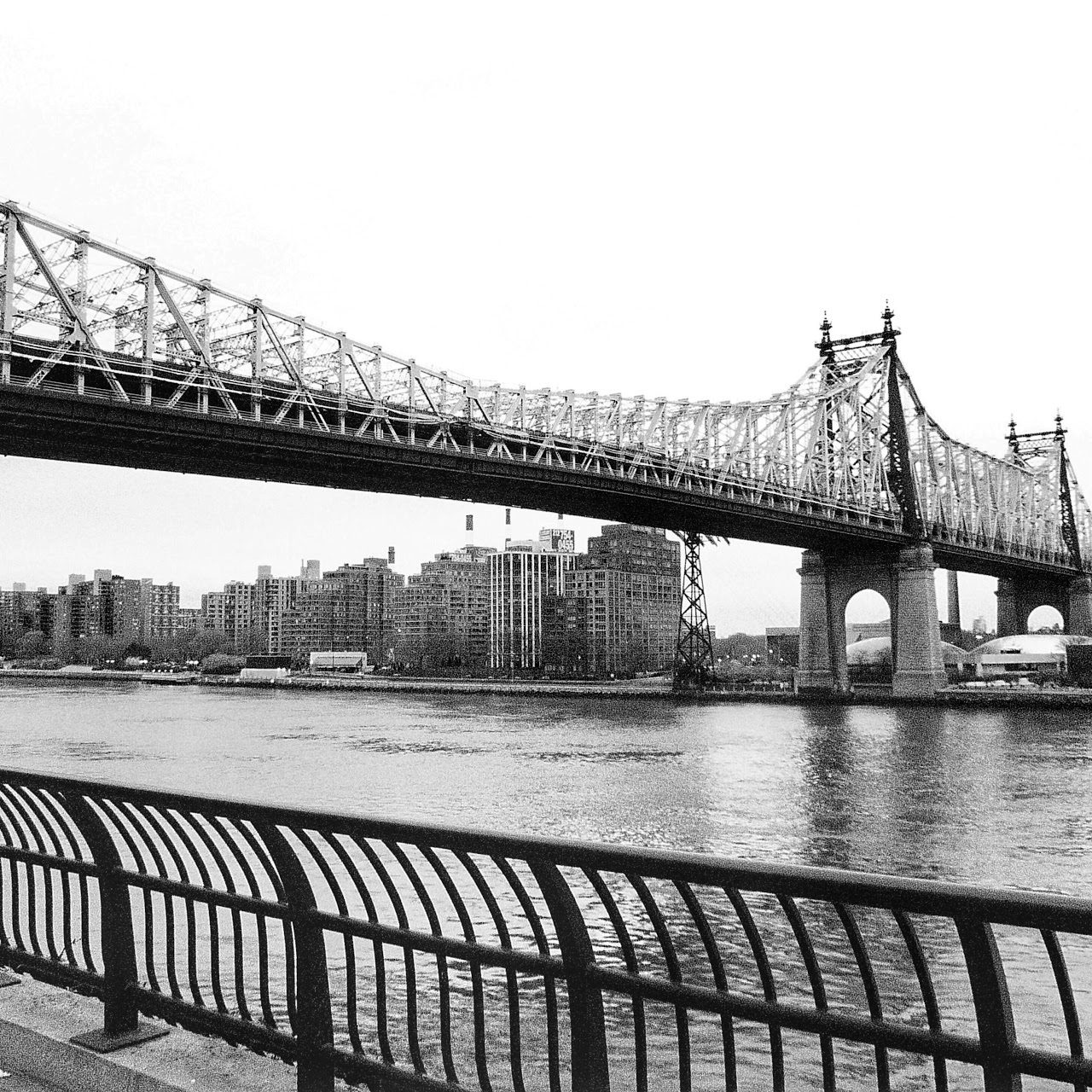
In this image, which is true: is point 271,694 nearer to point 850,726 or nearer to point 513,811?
point 850,726

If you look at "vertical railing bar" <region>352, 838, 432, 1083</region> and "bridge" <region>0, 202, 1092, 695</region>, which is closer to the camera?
"vertical railing bar" <region>352, 838, 432, 1083</region>

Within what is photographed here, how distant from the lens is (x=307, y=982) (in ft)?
14.6

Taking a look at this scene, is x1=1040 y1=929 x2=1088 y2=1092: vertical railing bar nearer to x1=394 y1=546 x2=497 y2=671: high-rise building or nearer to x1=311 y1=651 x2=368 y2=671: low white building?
x1=311 y1=651 x2=368 y2=671: low white building

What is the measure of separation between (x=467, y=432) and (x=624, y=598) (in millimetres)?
110395

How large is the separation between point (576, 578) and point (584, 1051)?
523 feet

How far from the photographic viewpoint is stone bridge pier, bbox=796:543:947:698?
69562 mm

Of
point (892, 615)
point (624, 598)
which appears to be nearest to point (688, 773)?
point (892, 615)

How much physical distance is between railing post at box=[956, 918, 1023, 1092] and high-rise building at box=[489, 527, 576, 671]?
514 ft

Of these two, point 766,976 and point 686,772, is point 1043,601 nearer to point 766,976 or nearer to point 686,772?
point 686,772

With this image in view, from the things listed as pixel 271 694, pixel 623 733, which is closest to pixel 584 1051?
pixel 623 733

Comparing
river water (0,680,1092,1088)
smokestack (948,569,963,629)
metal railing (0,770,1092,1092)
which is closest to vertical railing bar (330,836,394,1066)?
metal railing (0,770,1092,1092)

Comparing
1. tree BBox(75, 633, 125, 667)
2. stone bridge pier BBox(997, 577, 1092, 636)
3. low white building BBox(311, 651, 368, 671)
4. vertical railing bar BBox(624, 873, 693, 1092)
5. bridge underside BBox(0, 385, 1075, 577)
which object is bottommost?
low white building BBox(311, 651, 368, 671)

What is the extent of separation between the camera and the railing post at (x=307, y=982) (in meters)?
4.34

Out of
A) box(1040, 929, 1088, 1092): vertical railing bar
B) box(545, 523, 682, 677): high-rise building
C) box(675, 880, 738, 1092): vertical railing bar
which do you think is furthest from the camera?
box(545, 523, 682, 677): high-rise building
